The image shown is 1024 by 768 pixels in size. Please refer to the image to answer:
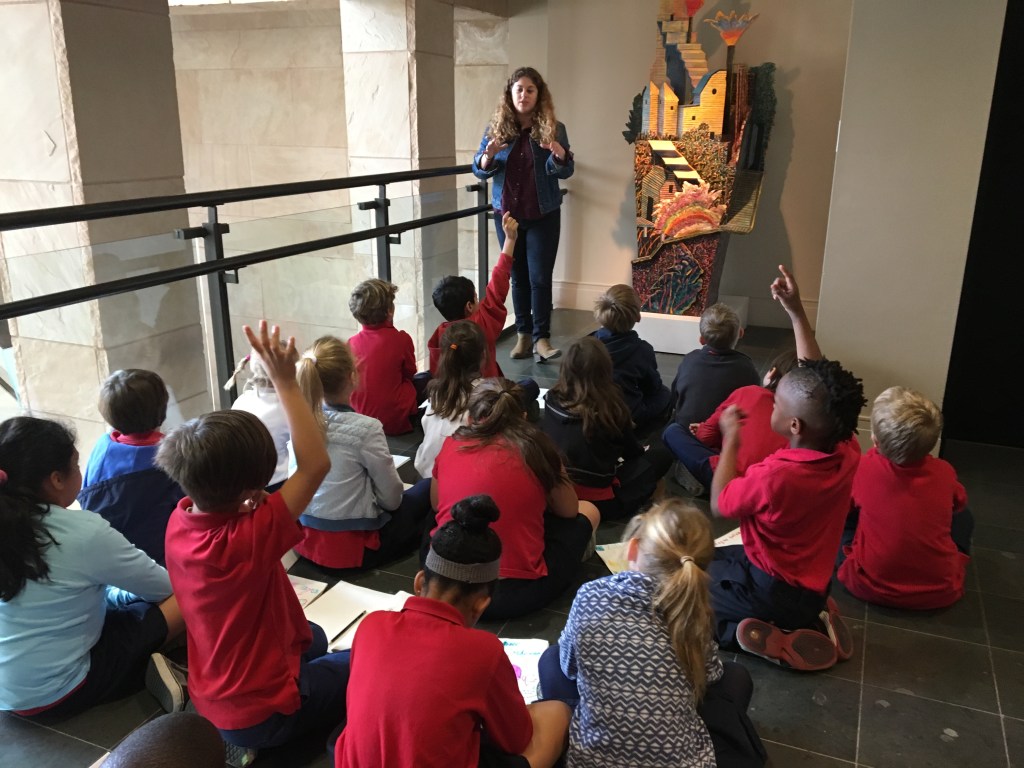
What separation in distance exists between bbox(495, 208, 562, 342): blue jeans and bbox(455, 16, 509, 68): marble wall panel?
170 cm

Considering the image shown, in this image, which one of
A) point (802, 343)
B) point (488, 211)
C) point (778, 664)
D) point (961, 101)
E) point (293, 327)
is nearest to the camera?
point (778, 664)

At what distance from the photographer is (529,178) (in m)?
4.20

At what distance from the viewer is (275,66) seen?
19.7 ft

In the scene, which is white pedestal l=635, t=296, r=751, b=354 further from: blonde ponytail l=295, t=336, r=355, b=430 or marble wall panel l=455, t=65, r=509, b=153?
blonde ponytail l=295, t=336, r=355, b=430

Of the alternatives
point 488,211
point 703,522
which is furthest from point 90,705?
point 488,211

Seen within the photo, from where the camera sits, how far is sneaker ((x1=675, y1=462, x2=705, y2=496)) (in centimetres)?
295

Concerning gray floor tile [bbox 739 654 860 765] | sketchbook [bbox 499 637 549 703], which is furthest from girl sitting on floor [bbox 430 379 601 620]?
gray floor tile [bbox 739 654 860 765]

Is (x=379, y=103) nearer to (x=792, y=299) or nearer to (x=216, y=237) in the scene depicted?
(x=216, y=237)

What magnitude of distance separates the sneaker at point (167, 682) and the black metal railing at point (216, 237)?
1101 mm

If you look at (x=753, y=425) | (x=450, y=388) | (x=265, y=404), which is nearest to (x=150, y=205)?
(x=265, y=404)

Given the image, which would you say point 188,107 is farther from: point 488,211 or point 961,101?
point 961,101

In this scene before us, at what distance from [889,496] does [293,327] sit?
243 cm

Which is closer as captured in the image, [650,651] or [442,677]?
[442,677]

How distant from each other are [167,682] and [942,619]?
1.99 meters
